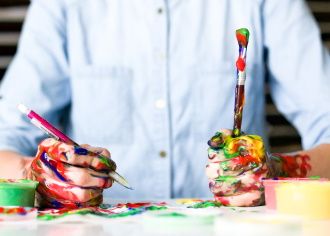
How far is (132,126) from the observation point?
1825mm

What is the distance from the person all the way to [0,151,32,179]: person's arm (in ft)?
0.54

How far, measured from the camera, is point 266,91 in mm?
2416

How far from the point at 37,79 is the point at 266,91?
91 centimetres

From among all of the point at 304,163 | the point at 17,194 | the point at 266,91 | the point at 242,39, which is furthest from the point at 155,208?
the point at 266,91

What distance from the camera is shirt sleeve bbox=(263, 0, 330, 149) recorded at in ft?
5.90

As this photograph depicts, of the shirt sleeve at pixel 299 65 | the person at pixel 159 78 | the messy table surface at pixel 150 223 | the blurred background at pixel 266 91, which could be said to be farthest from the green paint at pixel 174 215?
the blurred background at pixel 266 91

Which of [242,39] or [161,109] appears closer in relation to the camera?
[242,39]

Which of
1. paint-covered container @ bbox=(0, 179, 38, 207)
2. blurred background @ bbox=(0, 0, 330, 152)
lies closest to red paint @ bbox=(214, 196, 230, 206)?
paint-covered container @ bbox=(0, 179, 38, 207)

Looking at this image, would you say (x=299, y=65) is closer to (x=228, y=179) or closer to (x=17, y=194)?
(x=228, y=179)

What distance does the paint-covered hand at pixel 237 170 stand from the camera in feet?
3.99

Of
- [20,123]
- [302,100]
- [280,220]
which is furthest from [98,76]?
[280,220]

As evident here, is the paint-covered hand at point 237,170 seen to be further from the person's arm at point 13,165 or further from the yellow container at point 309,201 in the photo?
the person's arm at point 13,165

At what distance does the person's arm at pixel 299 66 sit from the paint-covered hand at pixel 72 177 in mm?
771

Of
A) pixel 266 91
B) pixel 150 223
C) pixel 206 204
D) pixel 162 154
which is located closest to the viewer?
pixel 150 223
